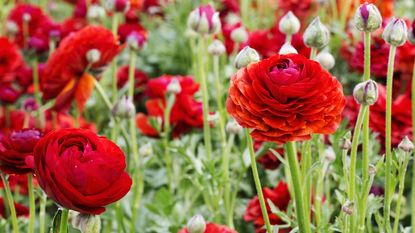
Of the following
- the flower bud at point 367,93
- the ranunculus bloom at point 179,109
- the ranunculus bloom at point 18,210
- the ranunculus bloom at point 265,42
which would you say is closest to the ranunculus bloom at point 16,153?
the ranunculus bloom at point 18,210

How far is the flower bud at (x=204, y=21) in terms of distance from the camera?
1002 millimetres

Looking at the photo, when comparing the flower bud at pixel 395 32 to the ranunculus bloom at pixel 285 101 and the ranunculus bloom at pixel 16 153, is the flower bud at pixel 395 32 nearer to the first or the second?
the ranunculus bloom at pixel 285 101

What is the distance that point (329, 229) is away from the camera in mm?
814

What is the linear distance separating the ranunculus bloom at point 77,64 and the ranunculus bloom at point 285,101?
486 mm

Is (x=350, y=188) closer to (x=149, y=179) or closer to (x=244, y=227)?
(x=244, y=227)

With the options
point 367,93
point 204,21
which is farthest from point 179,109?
point 367,93

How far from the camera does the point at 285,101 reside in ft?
2.22

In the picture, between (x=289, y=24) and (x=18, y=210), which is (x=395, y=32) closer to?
(x=289, y=24)

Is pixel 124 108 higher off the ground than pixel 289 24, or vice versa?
pixel 289 24

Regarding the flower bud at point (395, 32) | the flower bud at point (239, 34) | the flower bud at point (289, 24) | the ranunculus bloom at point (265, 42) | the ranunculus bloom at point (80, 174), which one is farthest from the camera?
the ranunculus bloom at point (265, 42)

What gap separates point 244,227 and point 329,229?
331mm

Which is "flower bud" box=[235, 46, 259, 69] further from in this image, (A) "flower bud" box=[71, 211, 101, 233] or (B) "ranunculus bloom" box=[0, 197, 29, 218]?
(B) "ranunculus bloom" box=[0, 197, 29, 218]

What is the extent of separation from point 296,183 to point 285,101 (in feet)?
0.30

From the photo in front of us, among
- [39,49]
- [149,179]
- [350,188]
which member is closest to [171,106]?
[149,179]
